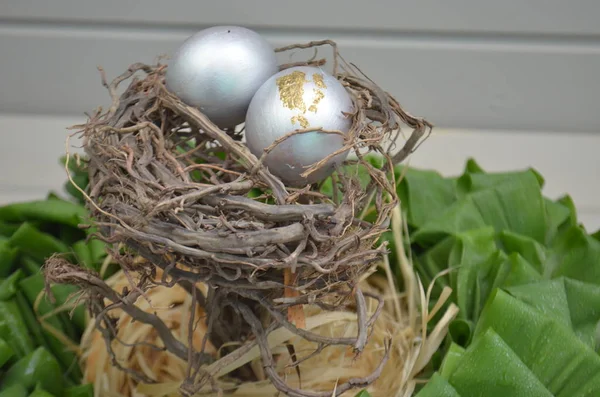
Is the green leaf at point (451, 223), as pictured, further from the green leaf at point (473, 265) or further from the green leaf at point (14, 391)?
the green leaf at point (14, 391)

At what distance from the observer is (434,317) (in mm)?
643

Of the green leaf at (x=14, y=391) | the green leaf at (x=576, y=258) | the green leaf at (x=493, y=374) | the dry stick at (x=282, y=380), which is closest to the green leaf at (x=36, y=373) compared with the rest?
the green leaf at (x=14, y=391)

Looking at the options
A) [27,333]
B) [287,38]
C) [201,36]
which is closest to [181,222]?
[201,36]

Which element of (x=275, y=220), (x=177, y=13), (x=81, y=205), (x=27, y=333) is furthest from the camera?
(x=177, y=13)

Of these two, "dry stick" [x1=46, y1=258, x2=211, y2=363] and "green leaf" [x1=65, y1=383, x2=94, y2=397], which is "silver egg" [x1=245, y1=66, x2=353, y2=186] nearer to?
"dry stick" [x1=46, y1=258, x2=211, y2=363]

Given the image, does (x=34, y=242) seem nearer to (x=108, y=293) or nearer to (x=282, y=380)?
(x=108, y=293)

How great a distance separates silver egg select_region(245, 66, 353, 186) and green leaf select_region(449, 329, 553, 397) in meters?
0.18

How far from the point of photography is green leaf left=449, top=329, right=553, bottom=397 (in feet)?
1.62

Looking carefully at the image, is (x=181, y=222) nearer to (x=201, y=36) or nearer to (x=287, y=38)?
(x=201, y=36)

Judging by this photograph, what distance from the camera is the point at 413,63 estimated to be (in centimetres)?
96

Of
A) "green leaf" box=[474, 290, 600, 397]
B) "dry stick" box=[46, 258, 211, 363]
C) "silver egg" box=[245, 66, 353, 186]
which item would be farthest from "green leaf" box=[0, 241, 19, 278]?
"green leaf" box=[474, 290, 600, 397]

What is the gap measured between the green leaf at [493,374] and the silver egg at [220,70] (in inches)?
9.4

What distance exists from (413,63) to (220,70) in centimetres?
55

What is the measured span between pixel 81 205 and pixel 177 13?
314 millimetres
